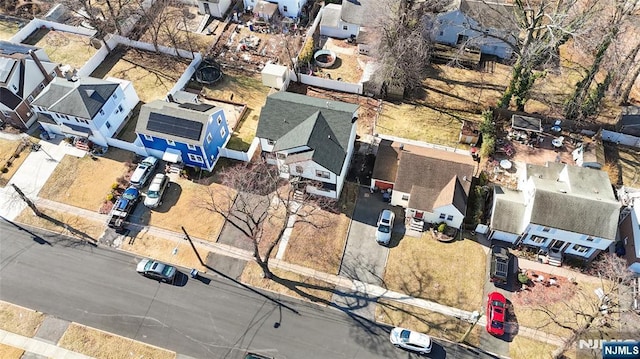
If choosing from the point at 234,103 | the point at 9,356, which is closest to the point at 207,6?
the point at 234,103

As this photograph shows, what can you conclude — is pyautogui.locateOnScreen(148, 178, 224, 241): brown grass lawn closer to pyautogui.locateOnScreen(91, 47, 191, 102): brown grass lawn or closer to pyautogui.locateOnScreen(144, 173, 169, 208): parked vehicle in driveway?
pyautogui.locateOnScreen(144, 173, 169, 208): parked vehicle in driveway

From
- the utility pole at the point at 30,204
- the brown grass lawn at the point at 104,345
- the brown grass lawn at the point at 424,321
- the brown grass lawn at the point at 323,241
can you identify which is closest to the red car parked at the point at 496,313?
the brown grass lawn at the point at 424,321

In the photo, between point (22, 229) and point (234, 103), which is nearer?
point (22, 229)

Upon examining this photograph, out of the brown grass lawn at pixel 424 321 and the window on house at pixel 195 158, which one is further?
the window on house at pixel 195 158

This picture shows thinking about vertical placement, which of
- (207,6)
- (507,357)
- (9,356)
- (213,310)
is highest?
(207,6)

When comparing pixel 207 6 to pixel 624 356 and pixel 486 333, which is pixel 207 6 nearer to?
pixel 486 333

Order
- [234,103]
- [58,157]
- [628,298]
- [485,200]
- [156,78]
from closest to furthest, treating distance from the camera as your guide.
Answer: [628,298] → [485,200] → [58,157] → [234,103] → [156,78]

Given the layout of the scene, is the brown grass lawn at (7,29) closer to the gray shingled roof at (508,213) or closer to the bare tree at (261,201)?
the bare tree at (261,201)
